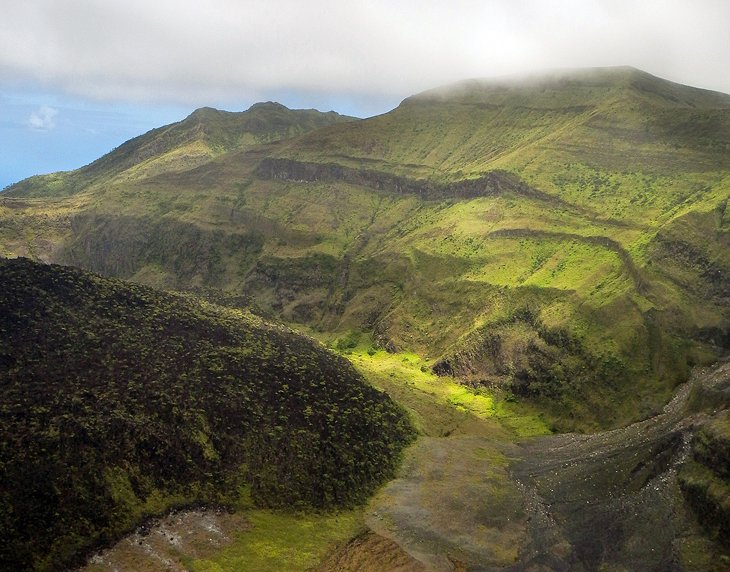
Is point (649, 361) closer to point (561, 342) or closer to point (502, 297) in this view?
point (561, 342)

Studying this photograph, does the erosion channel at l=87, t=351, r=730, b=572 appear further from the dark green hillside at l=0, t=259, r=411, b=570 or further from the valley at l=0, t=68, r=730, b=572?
the dark green hillside at l=0, t=259, r=411, b=570

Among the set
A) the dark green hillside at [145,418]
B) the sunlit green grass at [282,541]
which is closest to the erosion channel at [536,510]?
the sunlit green grass at [282,541]

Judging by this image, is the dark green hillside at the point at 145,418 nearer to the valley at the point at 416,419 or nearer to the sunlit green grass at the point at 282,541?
the valley at the point at 416,419

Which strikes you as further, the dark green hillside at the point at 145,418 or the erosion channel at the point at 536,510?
the erosion channel at the point at 536,510

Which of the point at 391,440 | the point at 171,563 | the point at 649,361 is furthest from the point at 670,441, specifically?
the point at 171,563

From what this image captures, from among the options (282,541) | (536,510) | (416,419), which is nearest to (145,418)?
(282,541)

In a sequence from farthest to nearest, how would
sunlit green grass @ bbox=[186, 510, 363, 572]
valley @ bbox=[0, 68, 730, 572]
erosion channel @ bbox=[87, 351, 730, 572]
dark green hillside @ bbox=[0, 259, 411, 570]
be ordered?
valley @ bbox=[0, 68, 730, 572]
erosion channel @ bbox=[87, 351, 730, 572]
sunlit green grass @ bbox=[186, 510, 363, 572]
dark green hillside @ bbox=[0, 259, 411, 570]

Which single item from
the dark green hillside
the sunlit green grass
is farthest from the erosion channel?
the dark green hillside

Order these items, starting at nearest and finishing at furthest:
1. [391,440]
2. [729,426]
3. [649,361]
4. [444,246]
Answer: [729,426], [391,440], [649,361], [444,246]
